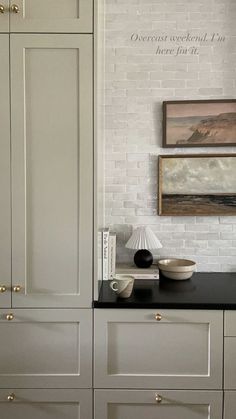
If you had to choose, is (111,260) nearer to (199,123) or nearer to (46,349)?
(46,349)

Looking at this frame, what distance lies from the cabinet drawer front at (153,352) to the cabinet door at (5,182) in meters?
0.43

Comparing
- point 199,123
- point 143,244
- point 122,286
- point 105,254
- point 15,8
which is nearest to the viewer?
point 15,8

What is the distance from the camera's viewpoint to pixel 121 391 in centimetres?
199

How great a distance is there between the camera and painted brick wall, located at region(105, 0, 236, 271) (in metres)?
2.48

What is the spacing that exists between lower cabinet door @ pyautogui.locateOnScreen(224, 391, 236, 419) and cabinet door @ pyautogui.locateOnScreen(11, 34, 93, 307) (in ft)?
2.45

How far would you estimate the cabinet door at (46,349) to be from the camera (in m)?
1.98

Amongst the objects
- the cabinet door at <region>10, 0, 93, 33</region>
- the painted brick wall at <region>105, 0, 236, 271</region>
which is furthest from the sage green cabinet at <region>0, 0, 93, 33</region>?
the painted brick wall at <region>105, 0, 236, 271</region>

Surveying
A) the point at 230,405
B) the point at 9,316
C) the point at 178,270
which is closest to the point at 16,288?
the point at 9,316

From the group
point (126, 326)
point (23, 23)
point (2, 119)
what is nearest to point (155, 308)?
point (126, 326)

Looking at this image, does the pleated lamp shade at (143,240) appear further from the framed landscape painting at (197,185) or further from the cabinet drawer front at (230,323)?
the cabinet drawer front at (230,323)

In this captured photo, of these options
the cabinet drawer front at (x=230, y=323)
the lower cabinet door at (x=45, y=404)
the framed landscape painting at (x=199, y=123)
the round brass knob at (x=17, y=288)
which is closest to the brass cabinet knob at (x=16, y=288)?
the round brass knob at (x=17, y=288)

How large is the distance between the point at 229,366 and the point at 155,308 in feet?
1.36

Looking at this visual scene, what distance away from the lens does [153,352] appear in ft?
6.51

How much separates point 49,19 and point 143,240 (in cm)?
118
